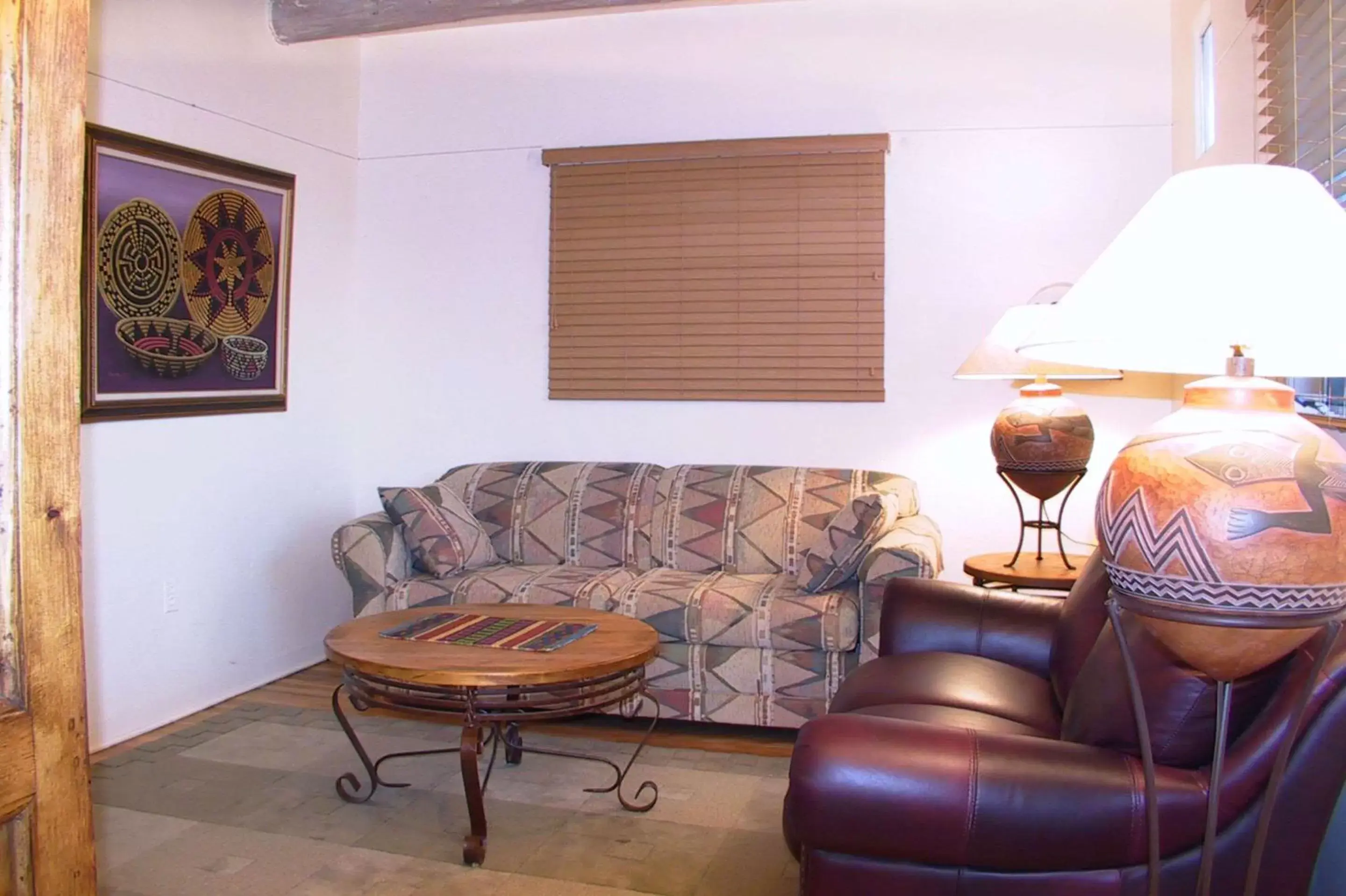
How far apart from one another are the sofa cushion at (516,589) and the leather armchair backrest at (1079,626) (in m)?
1.59

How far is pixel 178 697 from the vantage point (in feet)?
12.5

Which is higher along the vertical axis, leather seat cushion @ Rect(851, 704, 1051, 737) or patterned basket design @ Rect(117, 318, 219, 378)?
patterned basket design @ Rect(117, 318, 219, 378)

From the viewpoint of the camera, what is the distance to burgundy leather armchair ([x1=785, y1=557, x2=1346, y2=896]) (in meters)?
1.53

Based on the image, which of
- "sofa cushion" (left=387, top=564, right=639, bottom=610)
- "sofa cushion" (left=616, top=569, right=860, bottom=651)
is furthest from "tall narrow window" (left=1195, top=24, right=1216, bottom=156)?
"sofa cushion" (left=387, top=564, right=639, bottom=610)

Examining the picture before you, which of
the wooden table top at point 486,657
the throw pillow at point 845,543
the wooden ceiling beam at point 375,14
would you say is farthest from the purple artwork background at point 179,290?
the throw pillow at point 845,543

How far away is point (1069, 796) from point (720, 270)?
3210 millimetres

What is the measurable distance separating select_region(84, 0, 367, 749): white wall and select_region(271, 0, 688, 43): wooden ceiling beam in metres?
0.11

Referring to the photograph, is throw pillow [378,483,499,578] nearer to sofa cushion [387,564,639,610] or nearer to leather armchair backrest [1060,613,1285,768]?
sofa cushion [387,564,639,610]

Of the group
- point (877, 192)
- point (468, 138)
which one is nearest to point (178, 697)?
point (468, 138)

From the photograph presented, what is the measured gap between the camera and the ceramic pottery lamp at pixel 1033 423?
129 inches

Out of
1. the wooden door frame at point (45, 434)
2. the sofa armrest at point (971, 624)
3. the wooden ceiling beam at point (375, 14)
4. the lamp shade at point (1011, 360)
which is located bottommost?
the sofa armrest at point (971, 624)

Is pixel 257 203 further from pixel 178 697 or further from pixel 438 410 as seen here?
pixel 178 697

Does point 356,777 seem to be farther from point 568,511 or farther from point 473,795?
point 568,511

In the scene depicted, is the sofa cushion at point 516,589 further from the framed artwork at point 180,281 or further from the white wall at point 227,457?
the framed artwork at point 180,281
